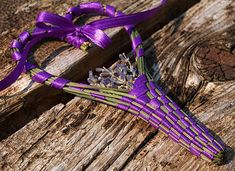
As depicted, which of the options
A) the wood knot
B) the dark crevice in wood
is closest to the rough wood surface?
the wood knot

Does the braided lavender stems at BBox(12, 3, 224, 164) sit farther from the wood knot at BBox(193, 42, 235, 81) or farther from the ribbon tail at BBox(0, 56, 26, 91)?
the wood knot at BBox(193, 42, 235, 81)

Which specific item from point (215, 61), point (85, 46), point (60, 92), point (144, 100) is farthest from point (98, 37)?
point (215, 61)

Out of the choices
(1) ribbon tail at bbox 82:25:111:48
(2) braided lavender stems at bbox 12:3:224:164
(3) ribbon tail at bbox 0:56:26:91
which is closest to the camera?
(2) braided lavender stems at bbox 12:3:224:164

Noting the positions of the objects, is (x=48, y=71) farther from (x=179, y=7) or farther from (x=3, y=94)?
(x=179, y=7)

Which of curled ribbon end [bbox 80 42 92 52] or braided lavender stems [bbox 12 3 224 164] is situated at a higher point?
curled ribbon end [bbox 80 42 92 52]

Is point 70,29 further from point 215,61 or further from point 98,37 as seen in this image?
point 215,61

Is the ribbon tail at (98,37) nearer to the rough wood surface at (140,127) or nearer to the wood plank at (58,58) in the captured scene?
the wood plank at (58,58)

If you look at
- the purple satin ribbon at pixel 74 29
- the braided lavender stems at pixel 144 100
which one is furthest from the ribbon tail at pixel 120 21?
the braided lavender stems at pixel 144 100

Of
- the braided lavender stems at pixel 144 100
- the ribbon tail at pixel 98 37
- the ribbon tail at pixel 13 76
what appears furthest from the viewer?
the ribbon tail at pixel 98 37
